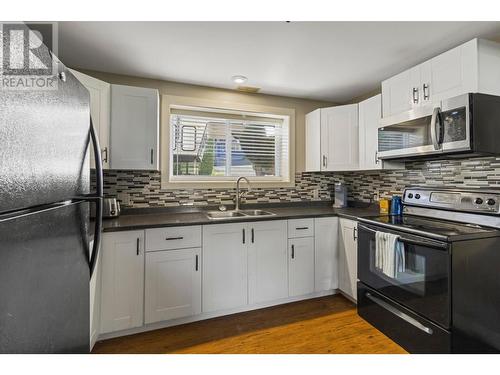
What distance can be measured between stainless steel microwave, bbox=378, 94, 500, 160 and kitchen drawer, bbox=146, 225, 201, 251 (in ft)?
5.92

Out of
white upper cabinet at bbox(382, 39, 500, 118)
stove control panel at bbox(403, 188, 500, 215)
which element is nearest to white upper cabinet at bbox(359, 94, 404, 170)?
white upper cabinet at bbox(382, 39, 500, 118)

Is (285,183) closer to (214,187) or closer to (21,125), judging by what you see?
(214,187)

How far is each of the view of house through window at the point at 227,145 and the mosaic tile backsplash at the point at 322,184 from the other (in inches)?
8.5

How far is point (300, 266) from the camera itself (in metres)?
2.41

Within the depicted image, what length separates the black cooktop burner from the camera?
4.99 ft

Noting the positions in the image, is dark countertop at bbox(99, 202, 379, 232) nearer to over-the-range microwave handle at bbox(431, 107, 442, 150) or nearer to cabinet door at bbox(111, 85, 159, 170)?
cabinet door at bbox(111, 85, 159, 170)

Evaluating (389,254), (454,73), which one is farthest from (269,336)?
(454,73)

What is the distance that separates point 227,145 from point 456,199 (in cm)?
215

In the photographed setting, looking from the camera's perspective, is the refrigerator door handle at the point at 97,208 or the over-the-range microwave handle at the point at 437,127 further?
the over-the-range microwave handle at the point at 437,127

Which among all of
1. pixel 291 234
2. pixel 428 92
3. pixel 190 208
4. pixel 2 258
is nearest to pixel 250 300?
pixel 291 234

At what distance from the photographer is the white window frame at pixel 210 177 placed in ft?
8.37

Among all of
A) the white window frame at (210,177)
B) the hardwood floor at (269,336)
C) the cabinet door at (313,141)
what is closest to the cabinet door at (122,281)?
the hardwood floor at (269,336)

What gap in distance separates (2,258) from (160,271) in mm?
1575

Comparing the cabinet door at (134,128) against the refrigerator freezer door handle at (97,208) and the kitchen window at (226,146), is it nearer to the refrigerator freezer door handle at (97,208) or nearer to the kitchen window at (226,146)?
the kitchen window at (226,146)
